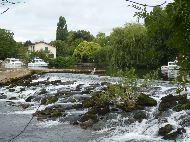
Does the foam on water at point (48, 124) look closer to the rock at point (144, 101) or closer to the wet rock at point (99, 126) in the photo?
the wet rock at point (99, 126)

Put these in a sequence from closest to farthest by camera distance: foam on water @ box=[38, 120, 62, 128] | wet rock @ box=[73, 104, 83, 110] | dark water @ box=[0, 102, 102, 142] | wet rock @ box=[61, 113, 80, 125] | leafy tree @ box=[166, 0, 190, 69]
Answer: leafy tree @ box=[166, 0, 190, 69]
dark water @ box=[0, 102, 102, 142]
foam on water @ box=[38, 120, 62, 128]
wet rock @ box=[61, 113, 80, 125]
wet rock @ box=[73, 104, 83, 110]

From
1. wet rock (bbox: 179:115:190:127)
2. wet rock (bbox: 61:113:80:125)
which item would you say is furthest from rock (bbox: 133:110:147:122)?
wet rock (bbox: 61:113:80:125)

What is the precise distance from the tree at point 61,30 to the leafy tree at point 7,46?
3111 centimetres

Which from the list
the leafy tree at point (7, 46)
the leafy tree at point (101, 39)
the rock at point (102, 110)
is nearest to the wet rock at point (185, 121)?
the rock at point (102, 110)

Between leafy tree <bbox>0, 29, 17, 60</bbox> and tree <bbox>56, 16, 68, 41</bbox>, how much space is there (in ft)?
102

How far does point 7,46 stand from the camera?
181 ft

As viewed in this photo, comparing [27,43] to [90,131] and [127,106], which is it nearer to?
[127,106]

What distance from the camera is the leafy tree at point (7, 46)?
53.9 metres

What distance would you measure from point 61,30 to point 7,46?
37021 mm

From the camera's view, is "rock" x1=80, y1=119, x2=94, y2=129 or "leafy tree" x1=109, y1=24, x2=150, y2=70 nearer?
"rock" x1=80, y1=119, x2=94, y2=129

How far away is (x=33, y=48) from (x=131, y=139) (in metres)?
73.0

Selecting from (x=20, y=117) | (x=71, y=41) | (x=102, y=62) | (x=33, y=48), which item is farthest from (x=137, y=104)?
(x=33, y=48)

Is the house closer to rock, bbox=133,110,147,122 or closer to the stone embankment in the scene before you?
the stone embankment

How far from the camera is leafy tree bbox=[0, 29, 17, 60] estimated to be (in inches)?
2122
